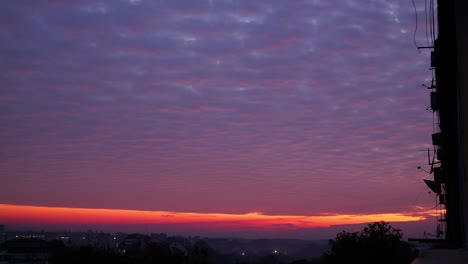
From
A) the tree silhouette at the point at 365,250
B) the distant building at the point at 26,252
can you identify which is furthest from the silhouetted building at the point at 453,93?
the distant building at the point at 26,252

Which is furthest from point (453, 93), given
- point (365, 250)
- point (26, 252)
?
point (26, 252)

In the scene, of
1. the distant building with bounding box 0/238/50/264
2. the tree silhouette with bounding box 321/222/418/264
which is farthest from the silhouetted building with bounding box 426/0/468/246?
the distant building with bounding box 0/238/50/264

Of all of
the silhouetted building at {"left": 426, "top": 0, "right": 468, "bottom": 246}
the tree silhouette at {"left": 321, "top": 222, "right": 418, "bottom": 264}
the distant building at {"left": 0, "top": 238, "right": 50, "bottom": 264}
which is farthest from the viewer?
the distant building at {"left": 0, "top": 238, "right": 50, "bottom": 264}

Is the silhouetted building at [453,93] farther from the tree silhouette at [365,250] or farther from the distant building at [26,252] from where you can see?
the distant building at [26,252]

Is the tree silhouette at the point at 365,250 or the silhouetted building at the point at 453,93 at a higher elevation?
the silhouetted building at the point at 453,93

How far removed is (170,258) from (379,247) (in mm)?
15404

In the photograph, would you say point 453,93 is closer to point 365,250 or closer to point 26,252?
point 365,250

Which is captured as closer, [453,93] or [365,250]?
[453,93]

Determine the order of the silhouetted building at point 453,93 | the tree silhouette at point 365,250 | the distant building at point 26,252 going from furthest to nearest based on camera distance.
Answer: the distant building at point 26,252 < the tree silhouette at point 365,250 < the silhouetted building at point 453,93

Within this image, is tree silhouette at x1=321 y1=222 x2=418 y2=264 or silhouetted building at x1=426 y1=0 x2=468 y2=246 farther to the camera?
tree silhouette at x1=321 y1=222 x2=418 y2=264

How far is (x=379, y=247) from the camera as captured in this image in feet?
130

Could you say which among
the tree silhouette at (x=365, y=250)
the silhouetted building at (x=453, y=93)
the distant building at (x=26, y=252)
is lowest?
the distant building at (x=26, y=252)

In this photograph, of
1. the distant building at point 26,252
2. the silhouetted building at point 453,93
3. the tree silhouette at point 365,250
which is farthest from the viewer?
the distant building at point 26,252

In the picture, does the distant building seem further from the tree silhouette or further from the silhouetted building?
the silhouetted building
